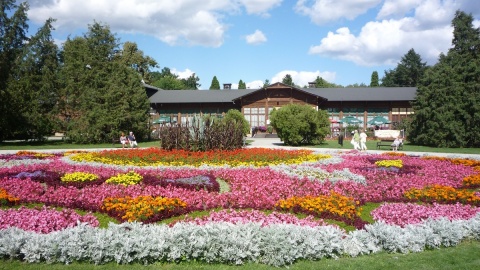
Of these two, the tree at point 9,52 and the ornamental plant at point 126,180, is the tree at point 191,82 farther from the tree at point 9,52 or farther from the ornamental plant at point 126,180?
the ornamental plant at point 126,180

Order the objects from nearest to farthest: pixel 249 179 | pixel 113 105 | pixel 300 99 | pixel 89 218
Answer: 1. pixel 89 218
2. pixel 249 179
3. pixel 113 105
4. pixel 300 99

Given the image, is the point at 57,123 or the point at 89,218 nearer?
the point at 89,218

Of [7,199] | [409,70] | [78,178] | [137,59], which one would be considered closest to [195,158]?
[78,178]

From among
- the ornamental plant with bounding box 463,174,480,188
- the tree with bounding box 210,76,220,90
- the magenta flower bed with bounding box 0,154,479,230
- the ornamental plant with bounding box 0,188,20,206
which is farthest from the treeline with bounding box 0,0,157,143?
the tree with bounding box 210,76,220,90

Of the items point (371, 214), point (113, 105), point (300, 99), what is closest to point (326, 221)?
point (371, 214)

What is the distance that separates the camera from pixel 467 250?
5.65 metres

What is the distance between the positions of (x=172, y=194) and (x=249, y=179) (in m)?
2.65

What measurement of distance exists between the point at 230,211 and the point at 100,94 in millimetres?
28958

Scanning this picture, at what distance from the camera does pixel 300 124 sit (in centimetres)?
2831

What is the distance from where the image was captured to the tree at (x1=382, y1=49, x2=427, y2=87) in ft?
255

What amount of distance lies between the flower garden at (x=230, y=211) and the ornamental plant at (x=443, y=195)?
0.07 ft

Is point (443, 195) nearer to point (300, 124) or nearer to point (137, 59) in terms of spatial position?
point (300, 124)

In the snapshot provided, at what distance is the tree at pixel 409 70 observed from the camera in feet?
255

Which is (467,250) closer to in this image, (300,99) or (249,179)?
(249,179)
